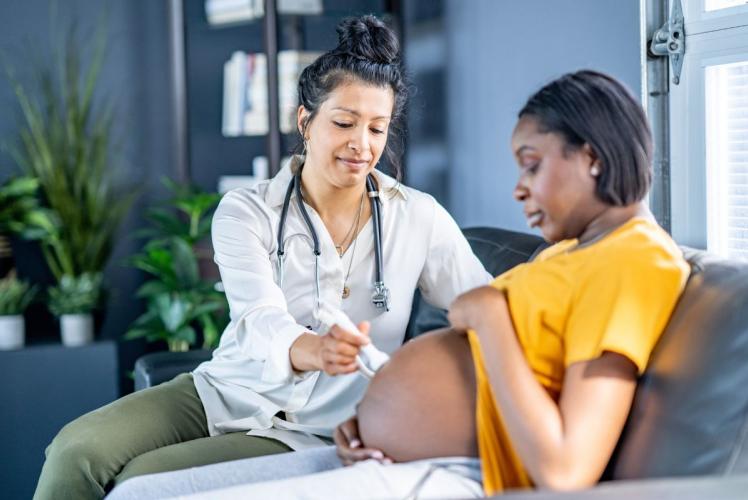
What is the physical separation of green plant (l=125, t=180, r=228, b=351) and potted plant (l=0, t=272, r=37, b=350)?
1.31 ft

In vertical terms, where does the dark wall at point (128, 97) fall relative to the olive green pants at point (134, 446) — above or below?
above

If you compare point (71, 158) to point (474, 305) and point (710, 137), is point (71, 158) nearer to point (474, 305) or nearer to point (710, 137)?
point (710, 137)

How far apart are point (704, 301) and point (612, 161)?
22cm

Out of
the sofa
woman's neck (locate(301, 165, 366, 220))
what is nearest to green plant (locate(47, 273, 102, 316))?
woman's neck (locate(301, 165, 366, 220))

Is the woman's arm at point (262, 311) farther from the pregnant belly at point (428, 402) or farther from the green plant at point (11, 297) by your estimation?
the green plant at point (11, 297)

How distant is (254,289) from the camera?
191 centimetres

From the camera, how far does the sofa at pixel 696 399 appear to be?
1194mm

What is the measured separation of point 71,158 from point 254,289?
226cm

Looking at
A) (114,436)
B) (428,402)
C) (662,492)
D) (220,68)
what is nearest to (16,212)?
(220,68)

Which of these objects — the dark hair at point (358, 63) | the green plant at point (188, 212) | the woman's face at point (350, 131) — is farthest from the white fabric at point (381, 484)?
the green plant at point (188, 212)

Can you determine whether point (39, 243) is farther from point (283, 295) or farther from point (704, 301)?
point (704, 301)

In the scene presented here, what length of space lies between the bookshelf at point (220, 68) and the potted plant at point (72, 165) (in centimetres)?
33

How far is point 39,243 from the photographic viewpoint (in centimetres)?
401

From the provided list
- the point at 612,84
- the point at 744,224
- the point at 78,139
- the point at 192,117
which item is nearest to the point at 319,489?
the point at 612,84
